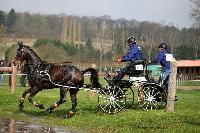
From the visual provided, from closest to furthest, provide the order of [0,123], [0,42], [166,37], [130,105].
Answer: [0,123] < [130,105] < [0,42] < [166,37]

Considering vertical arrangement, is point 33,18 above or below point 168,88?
above

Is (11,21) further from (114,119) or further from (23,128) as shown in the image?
(23,128)

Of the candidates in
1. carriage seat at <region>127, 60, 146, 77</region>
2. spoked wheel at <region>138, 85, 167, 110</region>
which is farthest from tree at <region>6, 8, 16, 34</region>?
carriage seat at <region>127, 60, 146, 77</region>

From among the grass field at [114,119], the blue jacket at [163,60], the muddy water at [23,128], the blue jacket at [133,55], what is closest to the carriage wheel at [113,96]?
the grass field at [114,119]

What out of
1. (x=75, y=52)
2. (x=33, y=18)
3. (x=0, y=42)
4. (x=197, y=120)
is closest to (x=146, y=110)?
(x=197, y=120)

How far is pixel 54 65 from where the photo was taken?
15.8m

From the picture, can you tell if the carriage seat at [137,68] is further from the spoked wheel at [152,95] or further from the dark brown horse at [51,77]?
the dark brown horse at [51,77]

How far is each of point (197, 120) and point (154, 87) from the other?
3024mm

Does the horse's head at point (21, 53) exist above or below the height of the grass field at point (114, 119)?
above

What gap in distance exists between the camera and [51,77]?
15.6 metres

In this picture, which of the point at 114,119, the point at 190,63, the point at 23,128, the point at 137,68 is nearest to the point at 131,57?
the point at 137,68

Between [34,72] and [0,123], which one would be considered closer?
[0,123]

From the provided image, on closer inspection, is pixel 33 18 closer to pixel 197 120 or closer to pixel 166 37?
pixel 166 37

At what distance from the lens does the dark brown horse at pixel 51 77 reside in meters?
15.4
